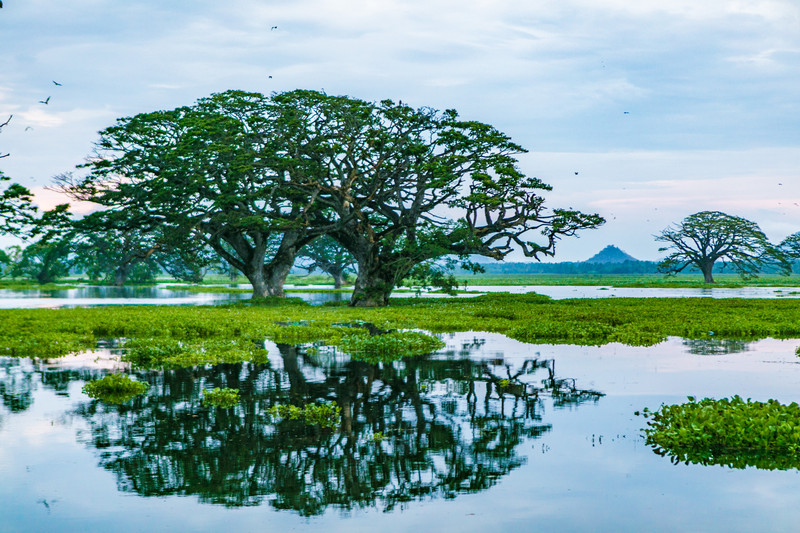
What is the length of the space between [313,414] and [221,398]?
277 centimetres

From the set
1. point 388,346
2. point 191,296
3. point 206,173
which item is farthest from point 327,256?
point 388,346

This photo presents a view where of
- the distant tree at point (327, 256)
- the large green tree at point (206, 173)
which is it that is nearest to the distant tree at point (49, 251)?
the large green tree at point (206, 173)

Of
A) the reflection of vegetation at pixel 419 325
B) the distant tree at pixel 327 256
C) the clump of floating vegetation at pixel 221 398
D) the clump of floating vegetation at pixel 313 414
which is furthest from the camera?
the distant tree at pixel 327 256

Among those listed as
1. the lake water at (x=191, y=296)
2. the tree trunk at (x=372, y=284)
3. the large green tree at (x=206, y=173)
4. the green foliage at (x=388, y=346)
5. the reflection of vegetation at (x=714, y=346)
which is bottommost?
the reflection of vegetation at (x=714, y=346)

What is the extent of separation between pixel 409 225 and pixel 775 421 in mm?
39026

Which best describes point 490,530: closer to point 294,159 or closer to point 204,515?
point 204,515

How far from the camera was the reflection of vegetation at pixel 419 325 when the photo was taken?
28.8 metres

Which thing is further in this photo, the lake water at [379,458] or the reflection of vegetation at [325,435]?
the reflection of vegetation at [325,435]

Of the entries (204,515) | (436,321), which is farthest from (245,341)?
(204,515)

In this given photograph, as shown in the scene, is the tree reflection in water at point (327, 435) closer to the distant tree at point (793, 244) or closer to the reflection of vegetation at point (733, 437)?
the reflection of vegetation at point (733, 437)

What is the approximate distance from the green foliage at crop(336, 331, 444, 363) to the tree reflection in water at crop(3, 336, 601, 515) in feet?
10.7

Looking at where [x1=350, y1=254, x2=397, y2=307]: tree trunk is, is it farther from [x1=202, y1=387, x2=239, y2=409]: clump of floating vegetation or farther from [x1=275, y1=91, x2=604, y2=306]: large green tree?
[x1=202, y1=387, x2=239, y2=409]: clump of floating vegetation

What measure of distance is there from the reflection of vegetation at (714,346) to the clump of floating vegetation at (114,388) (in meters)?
17.5

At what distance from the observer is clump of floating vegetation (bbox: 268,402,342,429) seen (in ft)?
47.0
